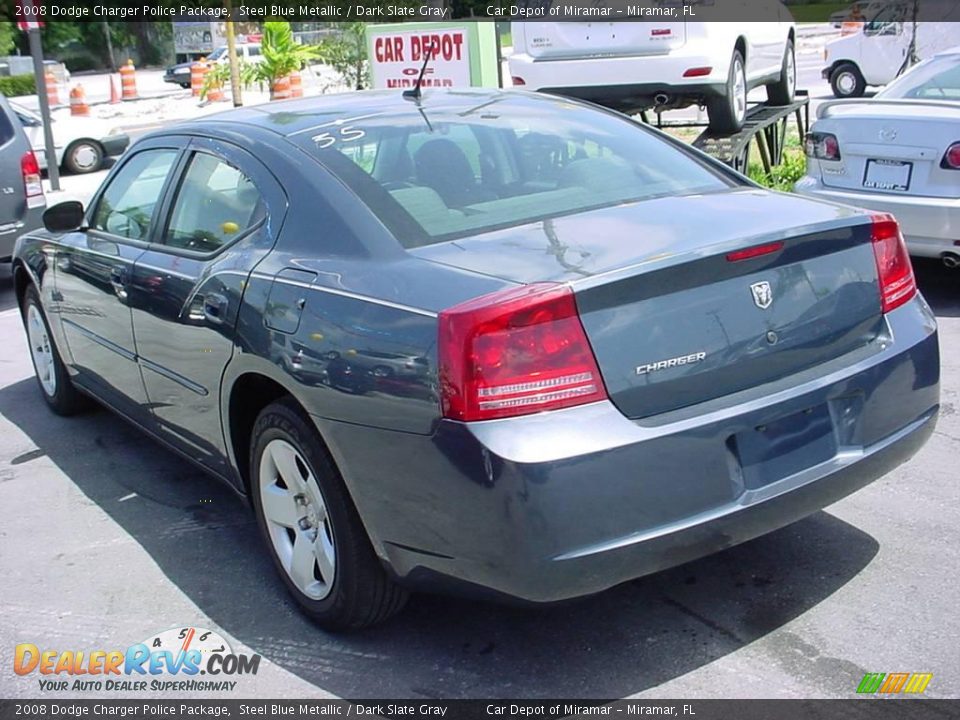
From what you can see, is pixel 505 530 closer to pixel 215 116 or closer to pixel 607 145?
pixel 607 145

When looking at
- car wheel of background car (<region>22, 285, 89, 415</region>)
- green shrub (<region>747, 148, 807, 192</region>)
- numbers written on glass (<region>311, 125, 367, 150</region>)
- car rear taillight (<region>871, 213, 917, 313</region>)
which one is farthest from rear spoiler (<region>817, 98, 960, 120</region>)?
car wheel of background car (<region>22, 285, 89, 415</region>)

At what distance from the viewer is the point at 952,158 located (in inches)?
248

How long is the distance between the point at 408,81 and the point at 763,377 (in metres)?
8.55

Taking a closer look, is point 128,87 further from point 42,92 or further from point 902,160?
point 902,160

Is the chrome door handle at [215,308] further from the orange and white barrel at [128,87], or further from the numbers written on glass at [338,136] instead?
the orange and white barrel at [128,87]

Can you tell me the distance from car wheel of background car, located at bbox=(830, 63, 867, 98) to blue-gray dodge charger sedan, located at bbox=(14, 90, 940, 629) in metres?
17.1

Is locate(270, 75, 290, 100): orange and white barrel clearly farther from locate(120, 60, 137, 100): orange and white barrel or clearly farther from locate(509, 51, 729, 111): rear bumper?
locate(120, 60, 137, 100): orange and white barrel

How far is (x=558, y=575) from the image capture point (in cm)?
282

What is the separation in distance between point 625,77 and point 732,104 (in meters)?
0.98

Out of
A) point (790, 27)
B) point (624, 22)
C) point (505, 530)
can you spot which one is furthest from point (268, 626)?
point (790, 27)

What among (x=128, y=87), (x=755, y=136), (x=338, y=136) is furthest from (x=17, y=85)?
(x=338, y=136)

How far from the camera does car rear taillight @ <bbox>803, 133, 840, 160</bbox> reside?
6.89m

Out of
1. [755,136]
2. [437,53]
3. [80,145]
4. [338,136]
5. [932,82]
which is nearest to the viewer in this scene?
[338,136]

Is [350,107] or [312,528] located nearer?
[312,528]
